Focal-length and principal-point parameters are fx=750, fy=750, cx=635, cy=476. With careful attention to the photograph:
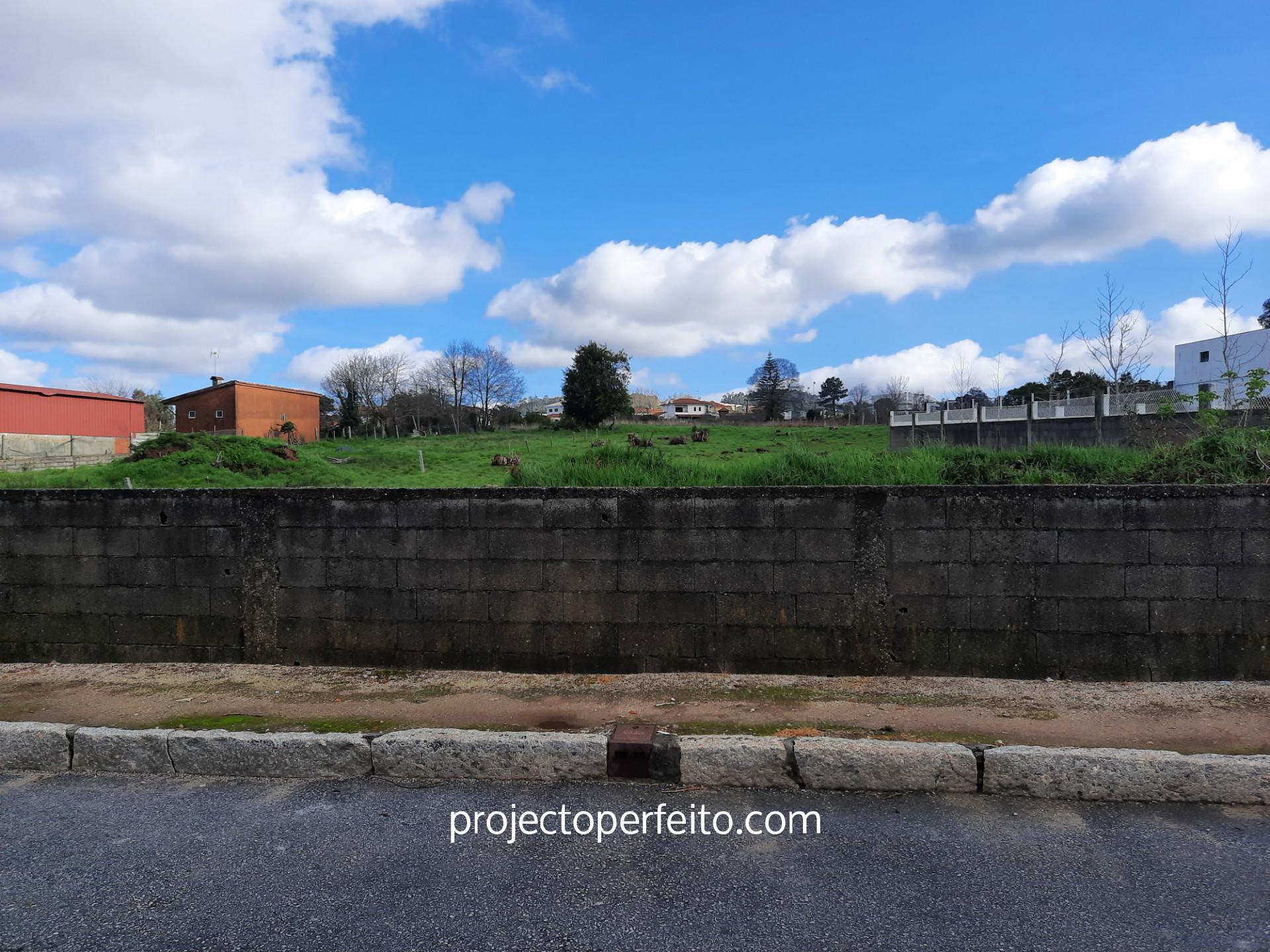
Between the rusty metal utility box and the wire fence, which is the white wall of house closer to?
the wire fence

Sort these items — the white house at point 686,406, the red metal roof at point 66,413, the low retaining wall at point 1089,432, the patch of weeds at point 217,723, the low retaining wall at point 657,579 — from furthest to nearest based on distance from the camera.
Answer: the white house at point 686,406, the red metal roof at point 66,413, the low retaining wall at point 1089,432, the low retaining wall at point 657,579, the patch of weeds at point 217,723

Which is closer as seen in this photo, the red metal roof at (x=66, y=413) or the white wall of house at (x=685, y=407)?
the red metal roof at (x=66, y=413)

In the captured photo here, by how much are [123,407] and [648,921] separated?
154 ft

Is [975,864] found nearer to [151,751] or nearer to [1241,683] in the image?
[1241,683]

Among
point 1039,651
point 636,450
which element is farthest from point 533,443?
point 1039,651

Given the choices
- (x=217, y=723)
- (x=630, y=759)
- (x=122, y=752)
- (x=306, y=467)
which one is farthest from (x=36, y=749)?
(x=306, y=467)

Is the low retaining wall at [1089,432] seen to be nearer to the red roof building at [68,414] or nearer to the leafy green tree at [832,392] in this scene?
the red roof building at [68,414]

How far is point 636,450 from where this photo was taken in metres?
7.91

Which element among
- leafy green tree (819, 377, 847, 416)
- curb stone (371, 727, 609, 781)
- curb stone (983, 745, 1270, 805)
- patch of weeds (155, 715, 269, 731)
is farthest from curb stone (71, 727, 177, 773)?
leafy green tree (819, 377, 847, 416)

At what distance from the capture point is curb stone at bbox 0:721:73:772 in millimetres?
4945

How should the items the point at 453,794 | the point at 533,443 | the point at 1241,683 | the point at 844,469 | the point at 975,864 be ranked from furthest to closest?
1. the point at 533,443
2. the point at 844,469
3. the point at 1241,683
4. the point at 453,794
5. the point at 975,864

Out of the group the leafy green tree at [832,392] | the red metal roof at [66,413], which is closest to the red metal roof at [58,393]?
the red metal roof at [66,413]

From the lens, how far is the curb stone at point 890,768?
4262mm

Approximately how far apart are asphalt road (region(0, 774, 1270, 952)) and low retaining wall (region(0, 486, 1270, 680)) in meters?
1.96
